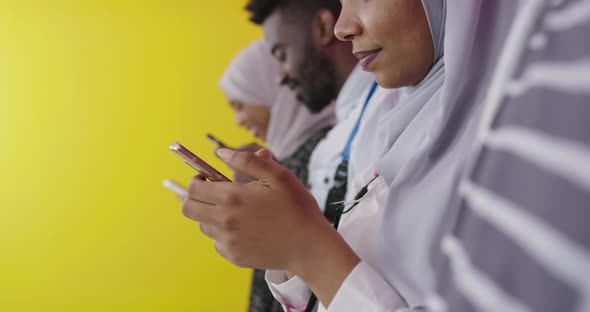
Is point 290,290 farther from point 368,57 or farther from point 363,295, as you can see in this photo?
point 368,57

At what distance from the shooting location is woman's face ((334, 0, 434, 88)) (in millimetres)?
608

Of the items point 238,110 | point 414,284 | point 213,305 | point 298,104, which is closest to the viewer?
point 414,284

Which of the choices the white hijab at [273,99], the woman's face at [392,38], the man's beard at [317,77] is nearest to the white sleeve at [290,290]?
the woman's face at [392,38]

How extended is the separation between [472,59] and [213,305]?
2.32 m

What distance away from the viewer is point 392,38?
2.02ft

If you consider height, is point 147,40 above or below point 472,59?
below

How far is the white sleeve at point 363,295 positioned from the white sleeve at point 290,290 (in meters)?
0.12

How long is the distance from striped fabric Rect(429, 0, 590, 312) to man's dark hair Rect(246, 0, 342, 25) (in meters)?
1.19

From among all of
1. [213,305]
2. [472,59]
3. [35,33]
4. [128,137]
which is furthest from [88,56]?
[472,59]

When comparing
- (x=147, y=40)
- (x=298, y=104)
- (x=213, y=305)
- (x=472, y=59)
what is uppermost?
(x=472, y=59)

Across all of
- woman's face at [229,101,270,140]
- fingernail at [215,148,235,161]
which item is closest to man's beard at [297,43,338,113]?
woman's face at [229,101,270,140]

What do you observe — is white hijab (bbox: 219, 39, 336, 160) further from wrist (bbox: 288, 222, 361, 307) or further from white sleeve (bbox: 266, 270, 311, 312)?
wrist (bbox: 288, 222, 361, 307)

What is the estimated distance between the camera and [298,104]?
1.72 m

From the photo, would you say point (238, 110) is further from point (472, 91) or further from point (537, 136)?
point (537, 136)
